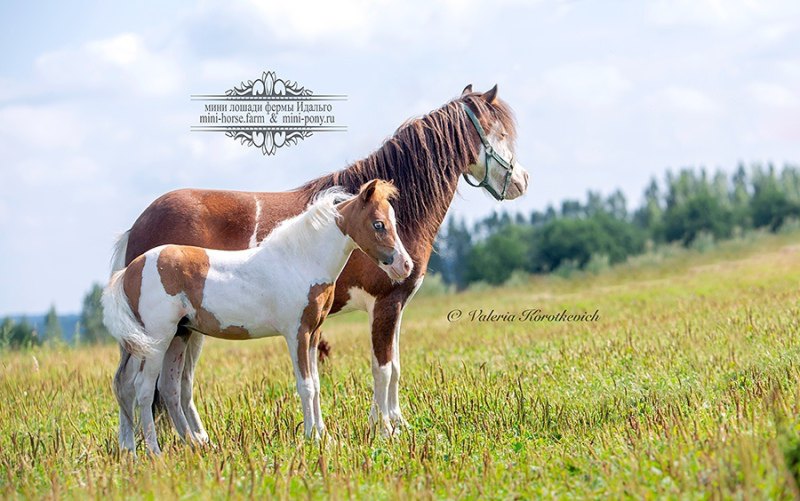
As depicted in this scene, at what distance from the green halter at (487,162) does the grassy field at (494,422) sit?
1.97 metres

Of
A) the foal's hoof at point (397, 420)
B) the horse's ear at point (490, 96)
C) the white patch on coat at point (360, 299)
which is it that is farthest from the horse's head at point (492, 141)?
the foal's hoof at point (397, 420)

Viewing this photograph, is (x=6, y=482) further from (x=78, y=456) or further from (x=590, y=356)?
(x=590, y=356)

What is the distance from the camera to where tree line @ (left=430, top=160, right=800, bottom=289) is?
63.8 m

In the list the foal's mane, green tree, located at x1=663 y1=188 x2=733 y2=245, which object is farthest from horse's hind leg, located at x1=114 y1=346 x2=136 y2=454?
→ green tree, located at x1=663 y1=188 x2=733 y2=245

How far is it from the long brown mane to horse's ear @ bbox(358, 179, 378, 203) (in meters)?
1.14

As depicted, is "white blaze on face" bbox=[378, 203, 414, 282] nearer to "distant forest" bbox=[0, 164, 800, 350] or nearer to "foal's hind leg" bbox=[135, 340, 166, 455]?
"foal's hind leg" bbox=[135, 340, 166, 455]

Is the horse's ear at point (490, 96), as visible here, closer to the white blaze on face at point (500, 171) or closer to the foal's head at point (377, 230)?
the white blaze on face at point (500, 171)

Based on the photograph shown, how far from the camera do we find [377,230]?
652cm

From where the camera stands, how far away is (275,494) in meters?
4.88

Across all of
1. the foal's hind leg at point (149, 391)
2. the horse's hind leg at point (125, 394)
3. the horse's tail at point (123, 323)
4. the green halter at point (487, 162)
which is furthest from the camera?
the green halter at point (487, 162)

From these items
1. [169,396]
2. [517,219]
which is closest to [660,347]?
[169,396]

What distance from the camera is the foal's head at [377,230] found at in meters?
6.52

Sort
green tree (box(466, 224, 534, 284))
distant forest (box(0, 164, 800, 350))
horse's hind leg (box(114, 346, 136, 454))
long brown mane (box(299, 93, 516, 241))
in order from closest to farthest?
horse's hind leg (box(114, 346, 136, 454)), long brown mane (box(299, 93, 516, 241)), distant forest (box(0, 164, 800, 350)), green tree (box(466, 224, 534, 284))

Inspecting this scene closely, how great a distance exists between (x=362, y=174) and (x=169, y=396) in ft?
8.69
